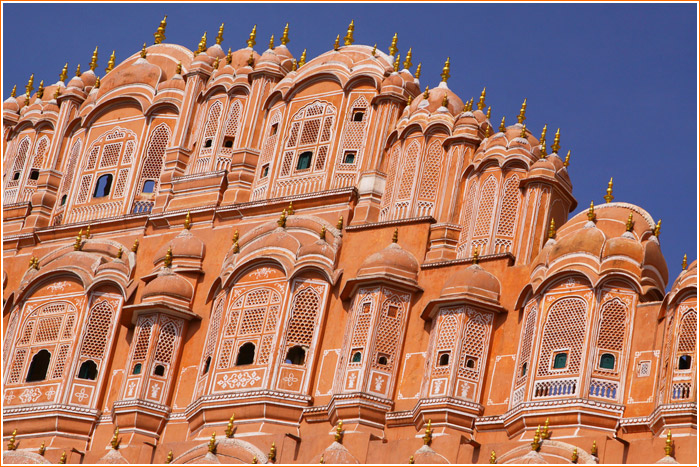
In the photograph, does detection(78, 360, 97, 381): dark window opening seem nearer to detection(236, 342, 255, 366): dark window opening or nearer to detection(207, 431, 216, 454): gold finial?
detection(236, 342, 255, 366): dark window opening

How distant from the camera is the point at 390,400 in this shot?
31938 mm

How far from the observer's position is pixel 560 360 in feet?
101

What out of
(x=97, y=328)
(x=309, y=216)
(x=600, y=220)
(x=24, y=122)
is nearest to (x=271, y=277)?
(x=309, y=216)

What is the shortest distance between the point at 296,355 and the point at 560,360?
4918mm

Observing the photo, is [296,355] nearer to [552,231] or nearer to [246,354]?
[246,354]

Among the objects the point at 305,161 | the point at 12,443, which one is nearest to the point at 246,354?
the point at 12,443

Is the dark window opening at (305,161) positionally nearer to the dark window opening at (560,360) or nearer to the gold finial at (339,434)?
the gold finial at (339,434)

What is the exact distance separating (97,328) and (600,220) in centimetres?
958

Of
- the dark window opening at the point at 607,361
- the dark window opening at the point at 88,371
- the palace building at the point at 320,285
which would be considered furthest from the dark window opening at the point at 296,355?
the dark window opening at the point at 607,361

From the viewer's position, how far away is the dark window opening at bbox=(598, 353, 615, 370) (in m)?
30.4

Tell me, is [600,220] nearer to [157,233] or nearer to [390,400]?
[390,400]

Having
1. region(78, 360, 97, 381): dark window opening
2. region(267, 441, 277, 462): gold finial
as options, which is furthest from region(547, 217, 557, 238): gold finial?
region(78, 360, 97, 381): dark window opening

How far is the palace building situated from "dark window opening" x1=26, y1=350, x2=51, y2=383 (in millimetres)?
37

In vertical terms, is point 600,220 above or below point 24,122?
below
